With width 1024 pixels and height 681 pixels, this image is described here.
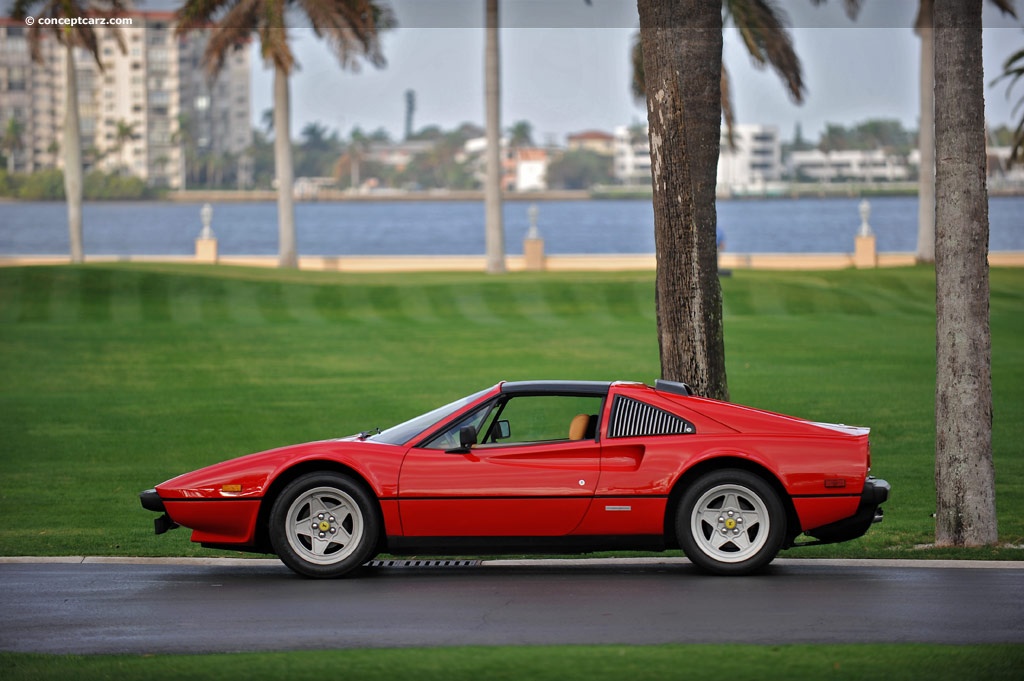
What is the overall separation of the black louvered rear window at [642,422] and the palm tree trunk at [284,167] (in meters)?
33.1

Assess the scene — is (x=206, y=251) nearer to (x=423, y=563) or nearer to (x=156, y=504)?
(x=423, y=563)

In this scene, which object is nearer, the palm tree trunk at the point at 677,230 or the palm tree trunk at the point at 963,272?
the palm tree trunk at the point at 963,272

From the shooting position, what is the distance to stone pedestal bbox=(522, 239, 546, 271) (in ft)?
135

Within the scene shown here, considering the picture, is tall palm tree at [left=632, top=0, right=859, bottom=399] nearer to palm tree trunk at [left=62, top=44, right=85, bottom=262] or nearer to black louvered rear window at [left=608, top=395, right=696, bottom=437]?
black louvered rear window at [left=608, top=395, right=696, bottom=437]

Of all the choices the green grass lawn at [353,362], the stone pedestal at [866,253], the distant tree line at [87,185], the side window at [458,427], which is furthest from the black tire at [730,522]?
the distant tree line at [87,185]

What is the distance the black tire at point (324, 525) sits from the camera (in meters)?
8.28

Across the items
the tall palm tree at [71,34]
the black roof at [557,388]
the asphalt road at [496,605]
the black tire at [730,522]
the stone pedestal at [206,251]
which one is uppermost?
the tall palm tree at [71,34]

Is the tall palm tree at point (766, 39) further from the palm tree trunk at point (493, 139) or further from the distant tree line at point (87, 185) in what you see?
the distant tree line at point (87, 185)

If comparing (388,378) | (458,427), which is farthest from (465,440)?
(388,378)

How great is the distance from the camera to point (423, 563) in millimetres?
9086

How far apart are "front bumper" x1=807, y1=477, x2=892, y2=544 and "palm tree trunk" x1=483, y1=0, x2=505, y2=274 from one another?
98.7 feet

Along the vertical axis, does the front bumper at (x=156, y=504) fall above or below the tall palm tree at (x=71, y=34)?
below

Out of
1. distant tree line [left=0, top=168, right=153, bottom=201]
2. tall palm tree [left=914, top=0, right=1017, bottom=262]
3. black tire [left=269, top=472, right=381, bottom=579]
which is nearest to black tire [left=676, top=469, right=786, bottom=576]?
black tire [left=269, top=472, right=381, bottom=579]

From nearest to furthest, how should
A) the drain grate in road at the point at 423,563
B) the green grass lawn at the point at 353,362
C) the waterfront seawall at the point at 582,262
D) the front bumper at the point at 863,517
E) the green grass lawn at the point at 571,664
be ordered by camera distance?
1. the green grass lawn at the point at 571,664
2. the front bumper at the point at 863,517
3. the drain grate in road at the point at 423,563
4. the green grass lawn at the point at 353,362
5. the waterfront seawall at the point at 582,262
